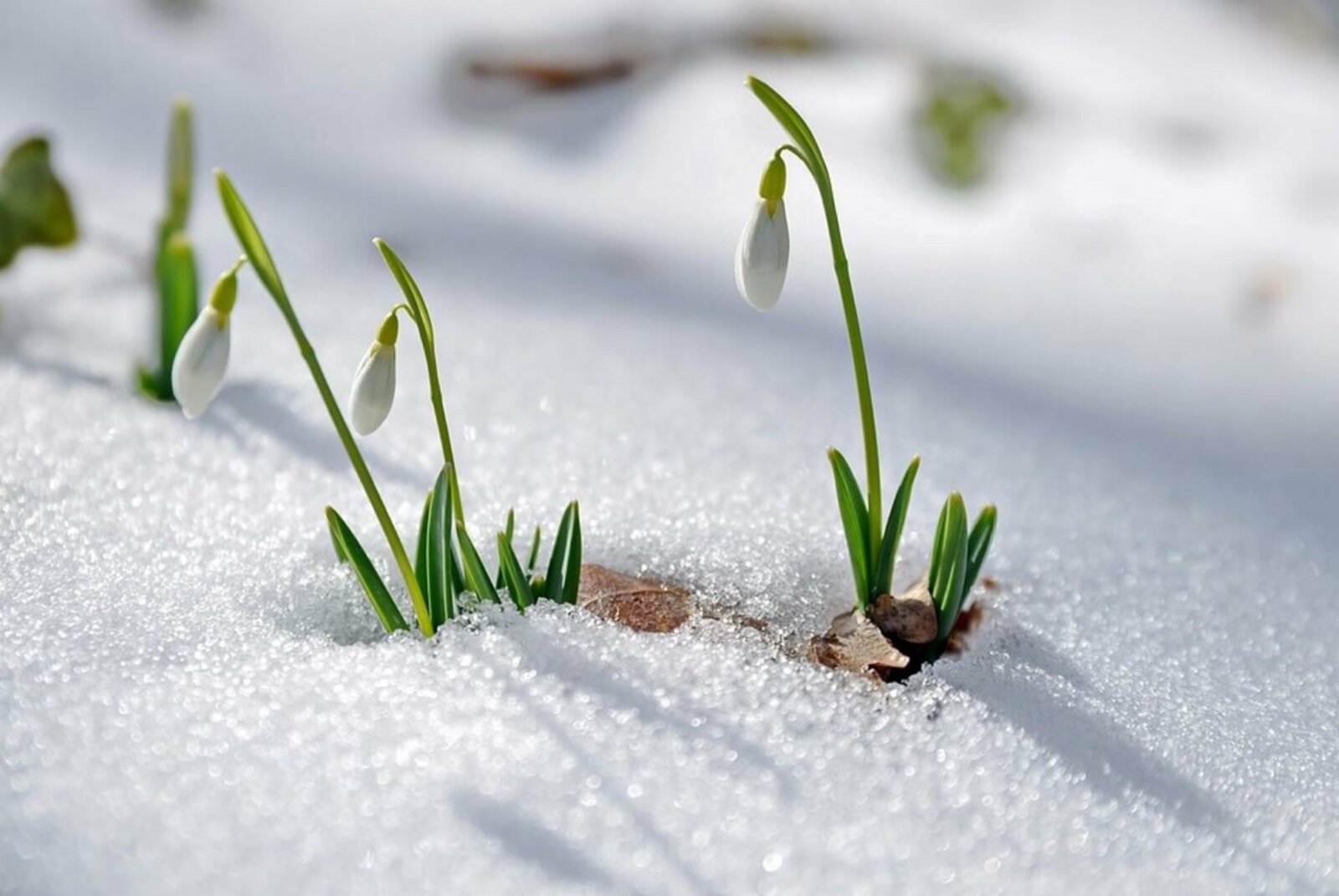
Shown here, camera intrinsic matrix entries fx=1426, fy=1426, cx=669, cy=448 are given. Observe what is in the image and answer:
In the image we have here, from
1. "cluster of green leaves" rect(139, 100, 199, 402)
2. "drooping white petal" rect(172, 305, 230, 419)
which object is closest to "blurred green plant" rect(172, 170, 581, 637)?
"drooping white petal" rect(172, 305, 230, 419)

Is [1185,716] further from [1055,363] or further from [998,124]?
[998,124]

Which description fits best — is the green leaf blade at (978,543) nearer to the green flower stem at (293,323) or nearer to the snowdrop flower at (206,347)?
the green flower stem at (293,323)

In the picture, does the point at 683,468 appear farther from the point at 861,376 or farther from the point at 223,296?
the point at 223,296

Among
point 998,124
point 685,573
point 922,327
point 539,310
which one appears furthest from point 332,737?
point 998,124

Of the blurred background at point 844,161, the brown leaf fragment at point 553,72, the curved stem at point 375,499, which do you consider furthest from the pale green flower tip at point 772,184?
the brown leaf fragment at point 553,72

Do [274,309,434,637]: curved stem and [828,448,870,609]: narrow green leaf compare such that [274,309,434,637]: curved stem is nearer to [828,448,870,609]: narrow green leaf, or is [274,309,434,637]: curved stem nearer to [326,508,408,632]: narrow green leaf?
[326,508,408,632]: narrow green leaf

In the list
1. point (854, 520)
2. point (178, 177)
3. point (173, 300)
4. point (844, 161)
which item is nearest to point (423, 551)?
point (854, 520)

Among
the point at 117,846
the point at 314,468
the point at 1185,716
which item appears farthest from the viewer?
the point at 314,468
